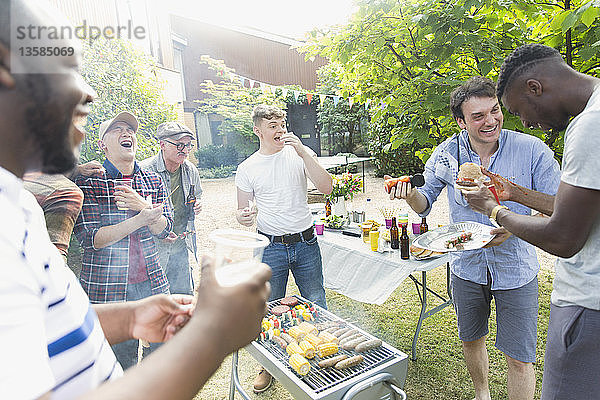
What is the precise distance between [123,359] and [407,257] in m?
2.49

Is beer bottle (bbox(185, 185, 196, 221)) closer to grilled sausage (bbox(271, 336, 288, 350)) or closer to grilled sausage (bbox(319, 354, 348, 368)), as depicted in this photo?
grilled sausage (bbox(271, 336, 288, 350))

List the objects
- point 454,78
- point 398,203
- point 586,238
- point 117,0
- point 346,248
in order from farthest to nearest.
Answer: point 398,203 → point 117,0 → point 346,248 → point 454,78 → point 586,238

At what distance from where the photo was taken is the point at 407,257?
3467mm

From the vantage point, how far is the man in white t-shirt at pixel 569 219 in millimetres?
1383

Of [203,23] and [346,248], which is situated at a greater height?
A: [203,23]

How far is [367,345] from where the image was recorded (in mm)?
2227

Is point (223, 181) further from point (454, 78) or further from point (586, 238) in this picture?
point (586, 238)

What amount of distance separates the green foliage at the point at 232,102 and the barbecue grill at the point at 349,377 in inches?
631

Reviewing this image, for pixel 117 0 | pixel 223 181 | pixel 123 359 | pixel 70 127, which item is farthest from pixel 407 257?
pixel 223 181

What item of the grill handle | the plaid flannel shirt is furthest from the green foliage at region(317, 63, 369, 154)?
the grill handle

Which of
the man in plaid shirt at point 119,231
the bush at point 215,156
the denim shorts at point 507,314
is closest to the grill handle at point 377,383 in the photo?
the denim shorts at point 507,314

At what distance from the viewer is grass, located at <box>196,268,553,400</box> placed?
3.13 metres

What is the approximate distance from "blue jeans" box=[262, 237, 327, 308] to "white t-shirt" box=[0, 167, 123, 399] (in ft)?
7.80

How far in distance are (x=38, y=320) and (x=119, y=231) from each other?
203 centimetres
